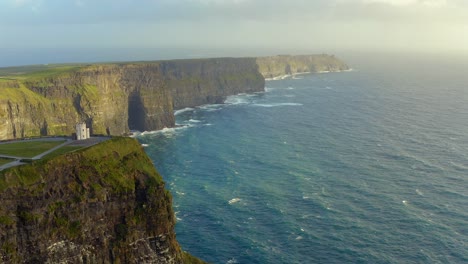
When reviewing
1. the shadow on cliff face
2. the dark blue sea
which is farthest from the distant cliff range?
the dark blue sea

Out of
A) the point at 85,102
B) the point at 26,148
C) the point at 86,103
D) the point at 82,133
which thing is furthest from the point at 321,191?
the point at 85,102

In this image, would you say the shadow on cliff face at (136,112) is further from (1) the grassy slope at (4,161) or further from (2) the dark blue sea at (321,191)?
(1) the grassy slope at (4,161)

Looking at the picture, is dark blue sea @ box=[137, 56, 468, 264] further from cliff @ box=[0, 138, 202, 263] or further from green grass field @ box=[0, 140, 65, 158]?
green grass field @ box=[0, 140, 65, 158]

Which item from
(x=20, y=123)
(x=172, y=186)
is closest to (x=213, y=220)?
(x=172, y=186)

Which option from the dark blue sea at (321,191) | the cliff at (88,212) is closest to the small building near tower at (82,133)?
the cliff at (88,212)

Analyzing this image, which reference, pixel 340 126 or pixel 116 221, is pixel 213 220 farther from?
pixel 340 126

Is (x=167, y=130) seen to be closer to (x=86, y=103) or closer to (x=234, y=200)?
(x=86, y=103)
